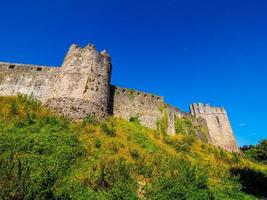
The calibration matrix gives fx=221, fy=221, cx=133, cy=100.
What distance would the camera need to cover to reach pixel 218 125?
3000 centimetres

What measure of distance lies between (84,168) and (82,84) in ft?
23.4

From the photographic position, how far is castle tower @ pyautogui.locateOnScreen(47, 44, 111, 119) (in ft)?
44.8

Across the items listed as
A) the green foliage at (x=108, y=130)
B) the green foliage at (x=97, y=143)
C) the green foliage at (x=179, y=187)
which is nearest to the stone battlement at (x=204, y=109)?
the green foliage at (x=108, y=130)

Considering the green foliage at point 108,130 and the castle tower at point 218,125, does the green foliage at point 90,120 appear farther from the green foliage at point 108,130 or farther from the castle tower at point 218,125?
the castle tower at point 218,125

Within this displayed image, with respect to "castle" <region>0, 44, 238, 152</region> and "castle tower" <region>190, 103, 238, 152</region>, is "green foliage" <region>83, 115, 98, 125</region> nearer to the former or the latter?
"castle" <region>0, 44, 238, 152</region>

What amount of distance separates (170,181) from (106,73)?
33.9 ft

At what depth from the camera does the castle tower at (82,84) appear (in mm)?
13656

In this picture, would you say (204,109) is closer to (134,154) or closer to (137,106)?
(137,106)

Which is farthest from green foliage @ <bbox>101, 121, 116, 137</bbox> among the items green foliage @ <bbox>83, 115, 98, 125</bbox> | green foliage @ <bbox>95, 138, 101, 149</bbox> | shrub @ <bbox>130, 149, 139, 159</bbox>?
shrub @ <bbox>130, 149, 139, 159</bbox>

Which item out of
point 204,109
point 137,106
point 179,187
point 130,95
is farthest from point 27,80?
point 204,109

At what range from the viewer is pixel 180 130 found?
23.6 metres

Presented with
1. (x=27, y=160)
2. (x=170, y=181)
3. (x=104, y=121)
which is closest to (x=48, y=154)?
(x=27, y=160)

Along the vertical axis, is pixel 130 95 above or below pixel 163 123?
above

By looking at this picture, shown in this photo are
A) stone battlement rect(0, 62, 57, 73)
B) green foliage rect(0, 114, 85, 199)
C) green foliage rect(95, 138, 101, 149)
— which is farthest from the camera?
stone battlement rect(0, 62, 57, 73)
